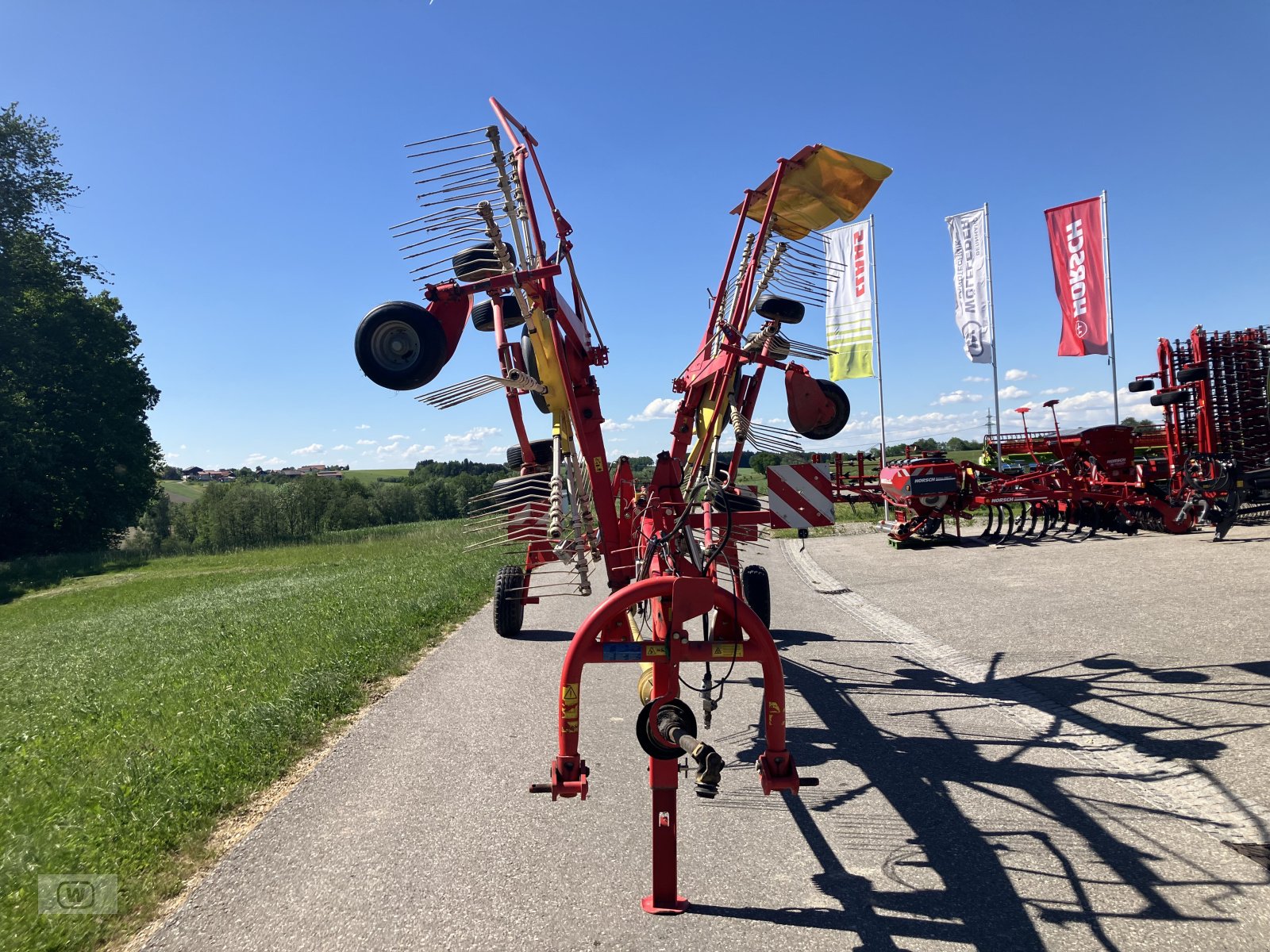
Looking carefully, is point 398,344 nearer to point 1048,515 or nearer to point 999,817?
point 999,817

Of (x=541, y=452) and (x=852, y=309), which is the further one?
(x=852, y=309)

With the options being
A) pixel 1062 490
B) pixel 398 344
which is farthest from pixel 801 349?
pixel 1062 490

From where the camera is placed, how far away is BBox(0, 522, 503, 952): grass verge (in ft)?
12.0

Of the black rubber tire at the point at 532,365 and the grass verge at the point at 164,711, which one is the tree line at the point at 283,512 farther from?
the black rubber tire at the point at 532,365

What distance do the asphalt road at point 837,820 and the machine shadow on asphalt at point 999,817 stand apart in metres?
0.01

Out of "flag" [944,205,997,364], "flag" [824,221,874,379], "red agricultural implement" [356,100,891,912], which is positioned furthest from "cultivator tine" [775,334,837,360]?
"flag" [944,205,997,364]

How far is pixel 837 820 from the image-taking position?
3883mm

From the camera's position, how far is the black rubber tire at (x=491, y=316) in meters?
5.43

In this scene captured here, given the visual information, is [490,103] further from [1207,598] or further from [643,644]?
[1207,598]

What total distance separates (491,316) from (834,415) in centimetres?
262

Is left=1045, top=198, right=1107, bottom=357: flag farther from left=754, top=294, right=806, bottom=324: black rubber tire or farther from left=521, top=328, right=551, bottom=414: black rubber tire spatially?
left=521, top=328, right=551, bottom=414: black rubber tire

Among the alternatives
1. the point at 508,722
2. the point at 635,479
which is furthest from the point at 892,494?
the point at 508,722

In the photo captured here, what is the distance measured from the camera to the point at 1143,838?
3545mm

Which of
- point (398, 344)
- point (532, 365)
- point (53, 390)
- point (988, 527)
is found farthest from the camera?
point (53, 390)
